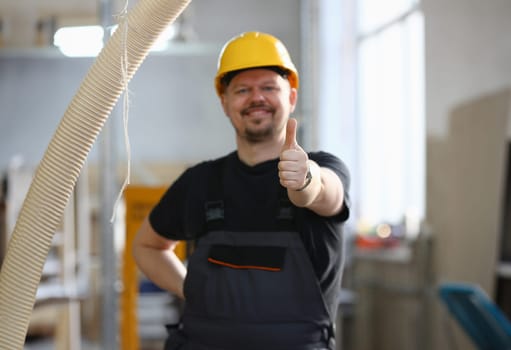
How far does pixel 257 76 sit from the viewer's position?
1.94 metres

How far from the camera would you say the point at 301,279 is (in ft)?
5.96

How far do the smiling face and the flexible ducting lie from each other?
60 centimetres

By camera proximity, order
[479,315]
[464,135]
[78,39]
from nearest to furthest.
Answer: [479,315]
[464,135]
[78,39]

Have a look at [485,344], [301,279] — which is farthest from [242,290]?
[485,344]

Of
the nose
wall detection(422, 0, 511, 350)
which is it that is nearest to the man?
the nose

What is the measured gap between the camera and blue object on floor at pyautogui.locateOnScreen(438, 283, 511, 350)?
10.8 feet

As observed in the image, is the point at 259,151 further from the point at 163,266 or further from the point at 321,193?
the point at 163,266

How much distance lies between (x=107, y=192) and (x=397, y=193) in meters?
2.60

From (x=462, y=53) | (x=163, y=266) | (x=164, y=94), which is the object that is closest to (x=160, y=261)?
(x=163, y=266)

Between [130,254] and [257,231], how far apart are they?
2022 millimetres

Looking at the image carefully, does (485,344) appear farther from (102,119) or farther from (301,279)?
(102,119)

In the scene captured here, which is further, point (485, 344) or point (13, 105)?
point (13, 105)

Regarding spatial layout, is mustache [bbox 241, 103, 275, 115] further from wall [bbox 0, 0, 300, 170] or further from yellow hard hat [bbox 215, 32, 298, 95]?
wall [bbox 0, 0, 300, 170]

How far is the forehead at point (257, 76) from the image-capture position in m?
1.93
